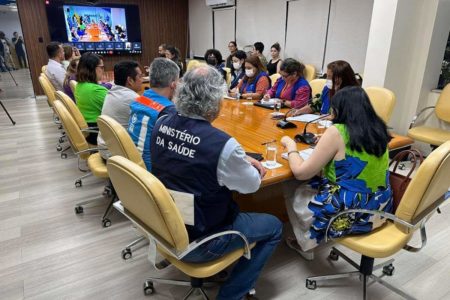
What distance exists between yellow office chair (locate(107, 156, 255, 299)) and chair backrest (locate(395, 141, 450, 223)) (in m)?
0.74

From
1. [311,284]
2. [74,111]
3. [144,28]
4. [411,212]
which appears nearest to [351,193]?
[411,212]

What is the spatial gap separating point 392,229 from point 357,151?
1.54 ft

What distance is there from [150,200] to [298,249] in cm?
140

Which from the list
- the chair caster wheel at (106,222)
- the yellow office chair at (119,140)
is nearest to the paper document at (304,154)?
the yellow office chair at (119,140)

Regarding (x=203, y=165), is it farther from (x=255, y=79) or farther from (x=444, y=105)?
(x=444, y=105)

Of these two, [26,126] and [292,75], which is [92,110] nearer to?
[292,75]

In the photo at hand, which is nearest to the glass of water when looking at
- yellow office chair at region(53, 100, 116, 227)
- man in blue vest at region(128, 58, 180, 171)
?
man in blue vest at region(128, 58, 180, 171)

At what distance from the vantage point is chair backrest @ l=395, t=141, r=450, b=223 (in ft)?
4.16

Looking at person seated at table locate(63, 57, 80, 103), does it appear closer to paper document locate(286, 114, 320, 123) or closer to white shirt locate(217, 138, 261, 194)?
paper document locate(286, 114, 320, 123)

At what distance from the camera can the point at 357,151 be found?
1489 mm

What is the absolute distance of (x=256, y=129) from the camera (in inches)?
95.0

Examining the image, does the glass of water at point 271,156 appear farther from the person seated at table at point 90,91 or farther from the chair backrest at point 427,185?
the person seated at table at point 90,91

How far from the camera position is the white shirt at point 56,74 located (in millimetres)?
4441

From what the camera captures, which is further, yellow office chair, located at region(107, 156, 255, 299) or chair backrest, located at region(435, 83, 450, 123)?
chair backrest, located at region(435, 83, 450, 123)
